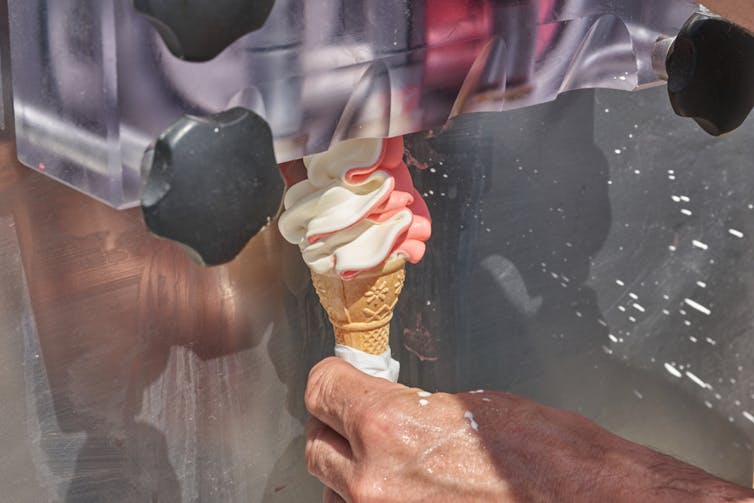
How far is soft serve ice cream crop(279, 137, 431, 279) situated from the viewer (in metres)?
0.65

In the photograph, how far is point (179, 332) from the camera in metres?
0.74

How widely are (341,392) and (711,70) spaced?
331 mm

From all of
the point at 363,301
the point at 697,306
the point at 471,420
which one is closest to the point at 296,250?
the point at 363,301

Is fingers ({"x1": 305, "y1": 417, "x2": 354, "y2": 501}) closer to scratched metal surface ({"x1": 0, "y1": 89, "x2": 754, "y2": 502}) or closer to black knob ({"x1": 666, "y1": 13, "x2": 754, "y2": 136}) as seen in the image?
scratched metal surface ({"x1": 0, "y1": 89, "x2": 754, "y2": 502})

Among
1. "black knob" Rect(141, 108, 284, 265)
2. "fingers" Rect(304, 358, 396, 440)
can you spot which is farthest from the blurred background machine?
"fingers" Rect(304, 358, 396, 440)

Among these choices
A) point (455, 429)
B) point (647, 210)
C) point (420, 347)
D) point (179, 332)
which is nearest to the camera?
point (455, 429)

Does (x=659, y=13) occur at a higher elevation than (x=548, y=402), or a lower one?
higher

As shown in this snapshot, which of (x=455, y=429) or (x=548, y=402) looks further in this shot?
(x=548, y=402)

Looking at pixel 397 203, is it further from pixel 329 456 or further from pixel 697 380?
pixel 697 380

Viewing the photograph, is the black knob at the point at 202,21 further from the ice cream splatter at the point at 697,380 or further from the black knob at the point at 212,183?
the ice cream splatter at the point at 697,380

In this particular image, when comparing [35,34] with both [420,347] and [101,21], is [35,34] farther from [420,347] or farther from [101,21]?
[420,347]

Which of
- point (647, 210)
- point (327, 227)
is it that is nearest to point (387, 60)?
point (327, 227)

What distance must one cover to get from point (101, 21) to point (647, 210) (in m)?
0.64

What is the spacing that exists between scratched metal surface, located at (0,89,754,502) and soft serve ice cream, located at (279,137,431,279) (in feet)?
0.31
